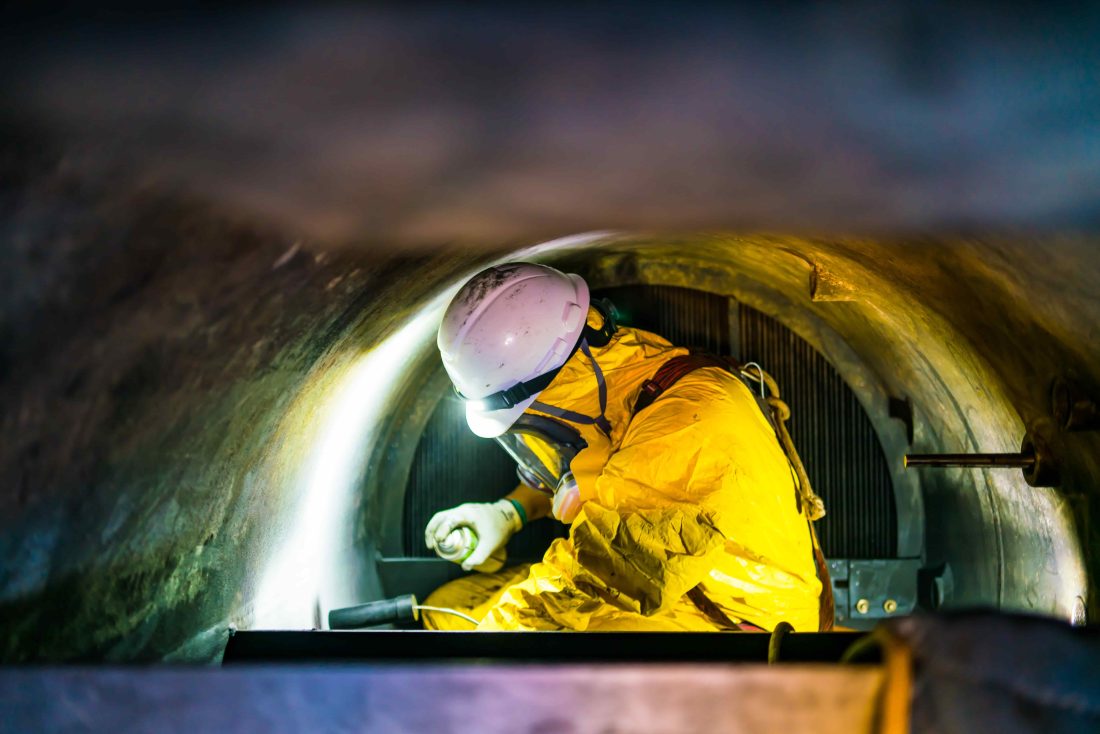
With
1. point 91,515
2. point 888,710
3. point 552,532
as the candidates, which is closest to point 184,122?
point 91,515

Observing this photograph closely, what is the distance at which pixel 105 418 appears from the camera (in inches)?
54.6

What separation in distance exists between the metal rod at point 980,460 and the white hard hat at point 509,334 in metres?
1.30

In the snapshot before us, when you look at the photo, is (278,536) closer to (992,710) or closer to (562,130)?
(562,130)

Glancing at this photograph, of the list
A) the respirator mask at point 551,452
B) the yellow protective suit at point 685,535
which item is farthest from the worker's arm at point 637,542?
the respirator mask at point 551,452

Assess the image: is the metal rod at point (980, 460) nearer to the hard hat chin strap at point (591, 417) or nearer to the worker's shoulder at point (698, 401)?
the worker's shoulder at point (698, 401)

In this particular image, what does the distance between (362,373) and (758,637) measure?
6.16ft

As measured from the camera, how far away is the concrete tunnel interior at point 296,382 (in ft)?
3.99

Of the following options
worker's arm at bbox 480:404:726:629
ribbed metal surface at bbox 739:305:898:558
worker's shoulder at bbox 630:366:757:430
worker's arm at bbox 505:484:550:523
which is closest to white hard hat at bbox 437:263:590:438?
worker's shoulder at bbox 630:366:757:430

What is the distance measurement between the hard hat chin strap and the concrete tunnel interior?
0.50 meters

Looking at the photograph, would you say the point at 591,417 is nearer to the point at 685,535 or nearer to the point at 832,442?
the point at 685,535

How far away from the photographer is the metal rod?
6.88ft

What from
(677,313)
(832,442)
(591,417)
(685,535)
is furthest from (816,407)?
(685,535)

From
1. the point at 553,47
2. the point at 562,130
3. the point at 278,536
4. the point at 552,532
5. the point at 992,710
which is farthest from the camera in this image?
the point at 552,532

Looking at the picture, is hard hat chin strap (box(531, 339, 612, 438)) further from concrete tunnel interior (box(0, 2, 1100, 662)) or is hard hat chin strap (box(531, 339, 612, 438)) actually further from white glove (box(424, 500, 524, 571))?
white glove (box(424, 500, 524, 571))
